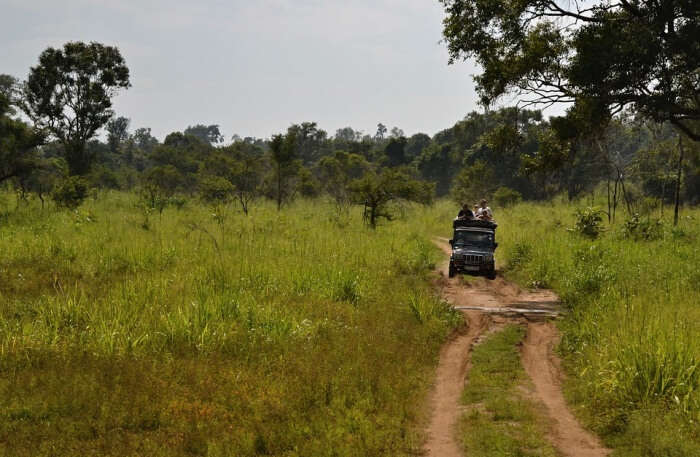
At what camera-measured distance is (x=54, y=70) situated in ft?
122

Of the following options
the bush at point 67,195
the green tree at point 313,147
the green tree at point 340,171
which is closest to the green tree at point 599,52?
the bush at point 67,195

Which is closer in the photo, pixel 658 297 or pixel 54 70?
pixel 658 297

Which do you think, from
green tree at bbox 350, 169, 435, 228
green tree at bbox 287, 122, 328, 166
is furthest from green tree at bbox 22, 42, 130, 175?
green tree at bbox 287, 122, 328, 166

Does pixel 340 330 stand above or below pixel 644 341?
below

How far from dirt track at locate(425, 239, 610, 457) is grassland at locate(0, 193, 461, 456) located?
0.99 ft

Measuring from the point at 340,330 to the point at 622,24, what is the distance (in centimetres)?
1053

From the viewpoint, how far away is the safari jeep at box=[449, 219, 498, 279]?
591 inches

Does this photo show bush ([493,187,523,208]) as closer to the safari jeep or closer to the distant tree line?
the distant tree line

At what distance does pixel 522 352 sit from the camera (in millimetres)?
9078

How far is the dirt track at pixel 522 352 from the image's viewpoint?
6.04m

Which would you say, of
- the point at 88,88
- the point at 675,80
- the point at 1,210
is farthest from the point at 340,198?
the point at 675,80

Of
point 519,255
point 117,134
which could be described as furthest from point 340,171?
point 117,134

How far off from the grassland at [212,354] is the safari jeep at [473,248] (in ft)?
6.39

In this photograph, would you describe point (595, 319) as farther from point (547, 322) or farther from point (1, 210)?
point (1, 210)
